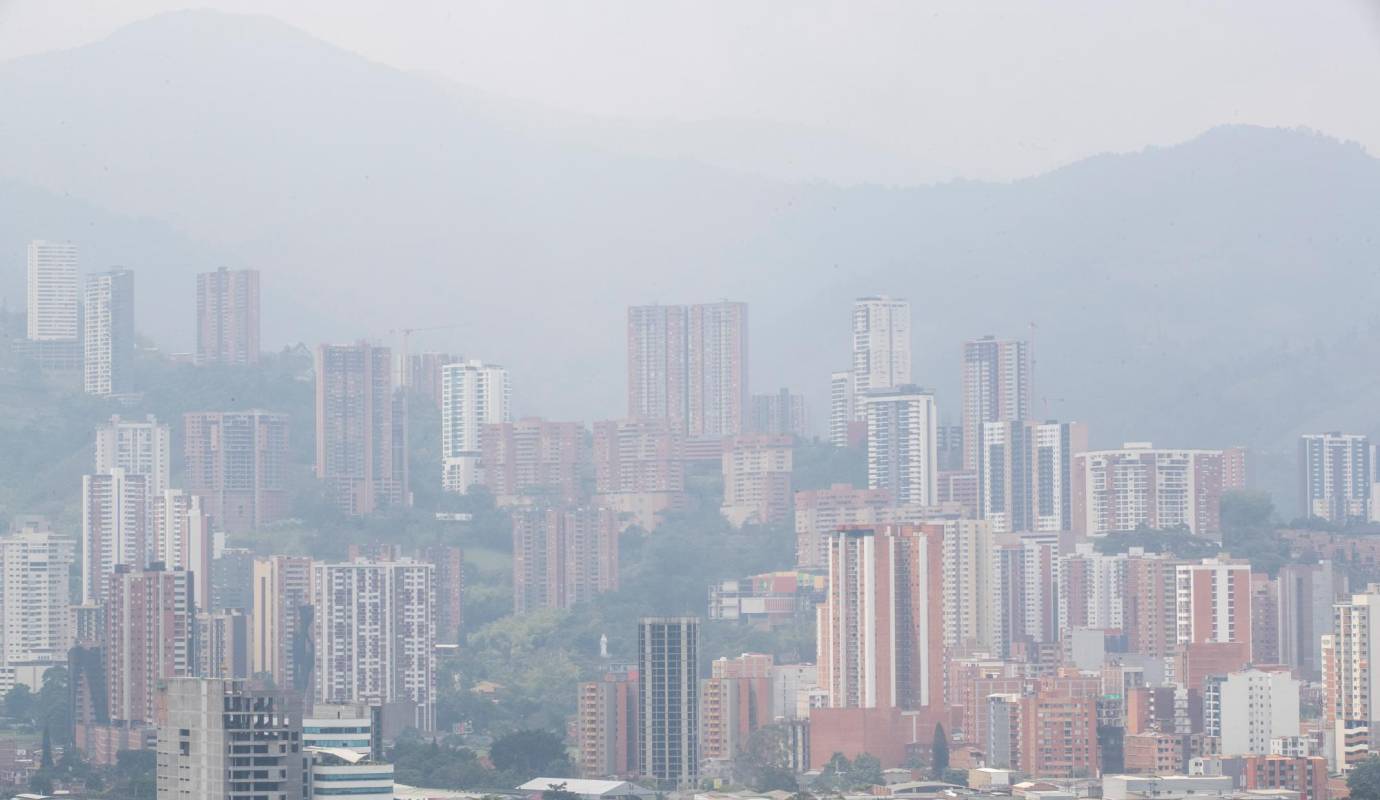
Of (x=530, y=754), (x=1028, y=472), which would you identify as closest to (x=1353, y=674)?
(x=530, y=754)

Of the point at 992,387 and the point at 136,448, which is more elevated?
the point at 992,387

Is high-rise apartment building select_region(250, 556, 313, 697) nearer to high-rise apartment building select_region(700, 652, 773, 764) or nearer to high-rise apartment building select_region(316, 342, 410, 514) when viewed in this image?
high-rise apartment building select_region(700, 652, 773, 764)

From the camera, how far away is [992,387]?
25.6 meters

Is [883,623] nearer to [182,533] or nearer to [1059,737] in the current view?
[1059,737]

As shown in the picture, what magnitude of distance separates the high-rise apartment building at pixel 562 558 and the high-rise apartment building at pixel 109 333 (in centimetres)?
451

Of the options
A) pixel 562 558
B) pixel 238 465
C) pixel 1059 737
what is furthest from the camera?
pixel 238 465

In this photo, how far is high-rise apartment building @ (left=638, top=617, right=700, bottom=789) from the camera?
587 inches

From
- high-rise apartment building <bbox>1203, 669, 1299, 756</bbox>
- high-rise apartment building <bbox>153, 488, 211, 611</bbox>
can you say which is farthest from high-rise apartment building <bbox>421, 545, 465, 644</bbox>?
high-rise apartment building <bbox>1203, 669, 1299, 756</bbox>

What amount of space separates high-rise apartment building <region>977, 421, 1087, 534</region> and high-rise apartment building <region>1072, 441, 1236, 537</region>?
5.3 inches

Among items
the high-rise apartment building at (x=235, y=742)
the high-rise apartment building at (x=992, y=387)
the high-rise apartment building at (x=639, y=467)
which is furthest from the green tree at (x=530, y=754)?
the high-rise apartment building at (x=992, y=387)

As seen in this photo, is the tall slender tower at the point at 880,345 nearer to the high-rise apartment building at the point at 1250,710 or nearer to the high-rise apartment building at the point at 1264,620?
the high-rise apartment building at the point at 1264,620

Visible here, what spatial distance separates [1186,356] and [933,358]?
3482mm

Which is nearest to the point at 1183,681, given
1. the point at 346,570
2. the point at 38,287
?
the point at 346,570

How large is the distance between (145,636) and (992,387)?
10044mm
